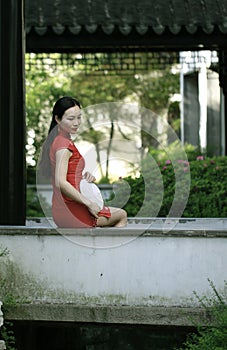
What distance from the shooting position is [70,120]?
19.1 ft

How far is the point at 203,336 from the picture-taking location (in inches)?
200

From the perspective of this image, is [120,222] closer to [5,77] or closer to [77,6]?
[5,77]

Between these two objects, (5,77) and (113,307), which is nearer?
(113,307)

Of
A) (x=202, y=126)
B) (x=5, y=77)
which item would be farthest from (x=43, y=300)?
(x=202, y=126)

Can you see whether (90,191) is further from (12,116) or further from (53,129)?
(12,116)

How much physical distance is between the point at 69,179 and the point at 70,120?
0.37 m

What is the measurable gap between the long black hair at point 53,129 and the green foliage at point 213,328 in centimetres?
133

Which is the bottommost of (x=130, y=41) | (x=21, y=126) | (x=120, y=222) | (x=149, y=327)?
(x=149, y=327)

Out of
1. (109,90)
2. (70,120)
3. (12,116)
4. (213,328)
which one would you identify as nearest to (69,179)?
(70,120)

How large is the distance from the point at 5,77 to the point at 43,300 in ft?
4.72

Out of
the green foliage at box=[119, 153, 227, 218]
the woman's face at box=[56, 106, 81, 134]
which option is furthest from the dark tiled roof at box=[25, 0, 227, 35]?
the woman's face at box=[56, 106, 81, 134]

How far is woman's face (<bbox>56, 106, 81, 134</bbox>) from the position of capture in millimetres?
5805

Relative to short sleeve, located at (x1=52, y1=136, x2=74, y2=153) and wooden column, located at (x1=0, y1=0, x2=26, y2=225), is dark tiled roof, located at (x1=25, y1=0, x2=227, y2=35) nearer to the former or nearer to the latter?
wooden column, located at (x1=0, y1=0, x2=26, y2=225)

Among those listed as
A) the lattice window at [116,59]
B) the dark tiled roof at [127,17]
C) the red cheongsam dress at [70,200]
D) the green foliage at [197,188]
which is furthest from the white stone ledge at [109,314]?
the lattice window at [116,59]
